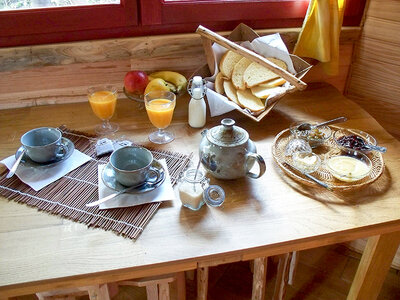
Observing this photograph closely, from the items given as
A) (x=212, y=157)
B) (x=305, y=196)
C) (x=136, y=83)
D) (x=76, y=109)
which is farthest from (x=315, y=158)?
(x=76, y=109)

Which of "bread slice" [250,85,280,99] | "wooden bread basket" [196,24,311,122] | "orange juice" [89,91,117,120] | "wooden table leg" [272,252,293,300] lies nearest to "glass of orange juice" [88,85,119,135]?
"orange juice" [89,91,117,120]

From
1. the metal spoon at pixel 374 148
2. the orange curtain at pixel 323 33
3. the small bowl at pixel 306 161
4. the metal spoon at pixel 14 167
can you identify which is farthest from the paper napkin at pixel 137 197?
the orange curtain at pixel 323 33

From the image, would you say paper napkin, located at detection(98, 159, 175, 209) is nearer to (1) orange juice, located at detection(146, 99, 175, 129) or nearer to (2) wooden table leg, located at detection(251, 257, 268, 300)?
(1) orange juice, located at detection(146, 99, 175, 129)

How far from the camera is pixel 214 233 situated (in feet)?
3.02

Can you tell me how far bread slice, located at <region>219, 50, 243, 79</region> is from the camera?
54.7 inches

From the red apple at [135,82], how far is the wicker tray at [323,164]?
1.60ft

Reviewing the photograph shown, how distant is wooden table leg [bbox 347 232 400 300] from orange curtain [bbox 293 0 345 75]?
2.27 ft

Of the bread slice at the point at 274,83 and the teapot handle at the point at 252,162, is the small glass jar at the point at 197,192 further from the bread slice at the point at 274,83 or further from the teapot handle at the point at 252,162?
the bread slice at the point at 274,83

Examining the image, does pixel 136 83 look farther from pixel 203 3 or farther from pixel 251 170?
pixel 251 170

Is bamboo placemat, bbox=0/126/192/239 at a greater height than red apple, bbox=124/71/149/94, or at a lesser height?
lesser

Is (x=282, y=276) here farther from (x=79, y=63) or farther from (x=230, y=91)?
(x=79, y=63)

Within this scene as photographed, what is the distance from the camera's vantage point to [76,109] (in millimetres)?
1402

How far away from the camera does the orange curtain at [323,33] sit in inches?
55.7

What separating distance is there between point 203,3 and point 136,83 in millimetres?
383
